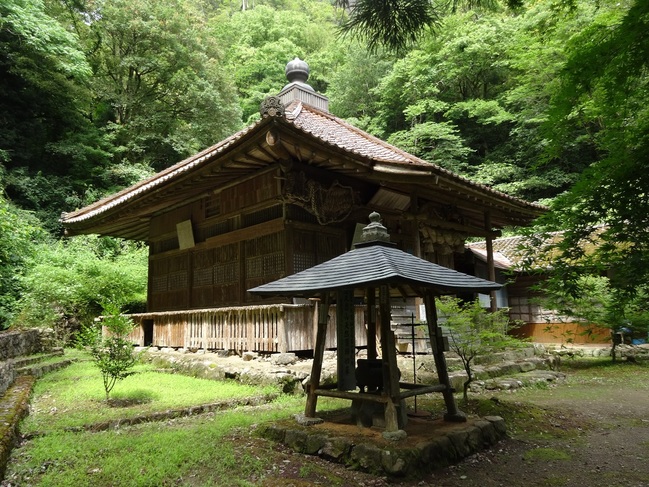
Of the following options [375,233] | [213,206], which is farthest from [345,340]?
[213,206]

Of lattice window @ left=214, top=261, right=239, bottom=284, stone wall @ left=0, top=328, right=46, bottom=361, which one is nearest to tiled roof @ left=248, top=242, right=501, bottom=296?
lattice window @ left=214, top=261, right=239, bottom=284

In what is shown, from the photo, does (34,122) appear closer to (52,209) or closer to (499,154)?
(52,209)

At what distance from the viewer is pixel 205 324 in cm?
1036

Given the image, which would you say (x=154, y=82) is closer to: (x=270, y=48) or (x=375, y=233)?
(x=270, y=48)

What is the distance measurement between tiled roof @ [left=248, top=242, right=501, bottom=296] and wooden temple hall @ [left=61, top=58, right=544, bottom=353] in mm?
947

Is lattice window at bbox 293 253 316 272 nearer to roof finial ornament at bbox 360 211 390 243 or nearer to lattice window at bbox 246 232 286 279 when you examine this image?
lattice window at bbox 246 232 286 279

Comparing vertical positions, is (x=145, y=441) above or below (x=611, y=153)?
below

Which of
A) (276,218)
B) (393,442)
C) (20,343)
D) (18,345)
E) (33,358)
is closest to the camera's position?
(393,442)

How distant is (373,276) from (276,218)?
5.56m

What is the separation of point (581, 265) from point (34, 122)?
26.3m

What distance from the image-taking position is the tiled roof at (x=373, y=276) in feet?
14.6

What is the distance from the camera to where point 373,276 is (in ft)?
14.5

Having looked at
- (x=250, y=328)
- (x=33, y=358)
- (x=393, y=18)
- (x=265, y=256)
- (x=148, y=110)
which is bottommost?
(x=33, y=358)

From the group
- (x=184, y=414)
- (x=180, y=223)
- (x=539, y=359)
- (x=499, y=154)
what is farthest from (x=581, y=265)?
(x=499, y=154)
